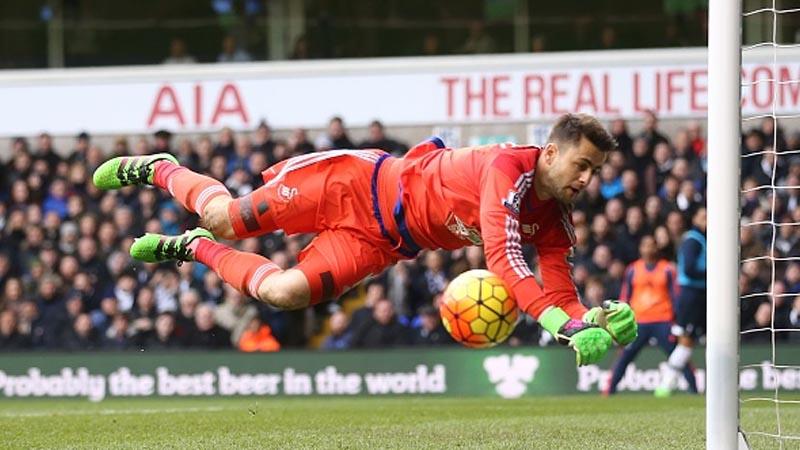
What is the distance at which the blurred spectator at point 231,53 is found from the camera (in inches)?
806

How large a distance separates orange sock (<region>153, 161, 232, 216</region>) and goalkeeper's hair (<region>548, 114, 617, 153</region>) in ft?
7.01

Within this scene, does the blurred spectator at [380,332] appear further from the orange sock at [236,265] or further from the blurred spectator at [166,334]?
the orange sock at [236,265]

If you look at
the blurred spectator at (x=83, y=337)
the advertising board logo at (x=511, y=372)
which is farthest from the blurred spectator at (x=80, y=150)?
the advertising board logo at (x=511, y=372)

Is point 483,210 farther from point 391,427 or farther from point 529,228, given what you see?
point 391,427

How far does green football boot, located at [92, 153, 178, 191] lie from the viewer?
30.7 ft

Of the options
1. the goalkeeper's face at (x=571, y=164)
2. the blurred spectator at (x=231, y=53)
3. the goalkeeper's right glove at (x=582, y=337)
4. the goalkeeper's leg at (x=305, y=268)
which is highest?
the blurred spectator at (x=231, y=53)

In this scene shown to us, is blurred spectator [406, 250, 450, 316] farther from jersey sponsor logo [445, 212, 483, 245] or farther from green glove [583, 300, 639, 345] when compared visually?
green glove [583, 300, 639, 345]

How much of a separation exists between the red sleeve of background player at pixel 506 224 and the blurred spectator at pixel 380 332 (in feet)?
30.7

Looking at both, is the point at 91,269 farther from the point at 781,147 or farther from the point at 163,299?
the point at 781,147

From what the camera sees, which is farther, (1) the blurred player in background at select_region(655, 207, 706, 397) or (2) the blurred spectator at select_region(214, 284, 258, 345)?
(2) the blurred spectator at select_region(214, 284, 258, 345)

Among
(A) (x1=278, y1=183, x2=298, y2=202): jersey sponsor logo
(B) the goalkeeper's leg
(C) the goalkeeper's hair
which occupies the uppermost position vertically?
(C) the goalkeeper's hair

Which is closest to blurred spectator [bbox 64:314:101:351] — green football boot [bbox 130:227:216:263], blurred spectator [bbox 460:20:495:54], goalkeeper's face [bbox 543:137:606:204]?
blurred spectator [bbox 460:20:495:54]

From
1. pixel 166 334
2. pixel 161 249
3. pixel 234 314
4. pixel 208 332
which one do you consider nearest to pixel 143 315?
pixel 166 334

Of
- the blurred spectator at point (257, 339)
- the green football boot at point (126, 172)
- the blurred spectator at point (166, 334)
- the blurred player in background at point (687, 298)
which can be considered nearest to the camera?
the green football boot at point (126, 172)
